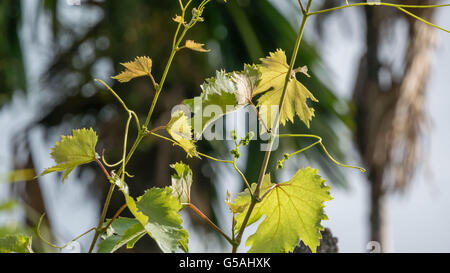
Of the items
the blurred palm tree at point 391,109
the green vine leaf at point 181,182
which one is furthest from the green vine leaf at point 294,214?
the blurred palm tree at point 391,109

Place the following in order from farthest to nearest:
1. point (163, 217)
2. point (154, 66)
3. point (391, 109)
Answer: point (391, 109) < point (154, 66) < point (163, 217)

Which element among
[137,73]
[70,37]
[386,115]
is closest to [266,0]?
[70,37]

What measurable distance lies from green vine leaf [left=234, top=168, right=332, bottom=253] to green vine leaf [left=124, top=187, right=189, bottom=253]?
0.03m

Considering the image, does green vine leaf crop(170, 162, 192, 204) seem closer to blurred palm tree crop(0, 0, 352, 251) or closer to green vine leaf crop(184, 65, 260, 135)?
green vine leaf crop(184, 65, 260, 135)

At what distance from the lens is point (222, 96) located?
18cm

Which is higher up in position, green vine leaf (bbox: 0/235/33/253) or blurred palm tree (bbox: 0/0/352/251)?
blurred palm tree (bbox: 0/0/352/251)

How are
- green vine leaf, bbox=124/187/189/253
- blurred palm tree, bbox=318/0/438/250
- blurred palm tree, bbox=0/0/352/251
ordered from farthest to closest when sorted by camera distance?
1. blurred palm tree, bbox=318/0/438/250
2. blurred palm tree, bbox=0/0/352/251
3. green vine leaf, bbox=124/187/189/253

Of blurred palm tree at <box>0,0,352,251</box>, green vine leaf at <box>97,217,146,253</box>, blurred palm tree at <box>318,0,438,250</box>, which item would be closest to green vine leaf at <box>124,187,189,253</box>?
green vine leaf at <box>97,217,146,253</box>

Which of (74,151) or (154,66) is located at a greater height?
(154,66)

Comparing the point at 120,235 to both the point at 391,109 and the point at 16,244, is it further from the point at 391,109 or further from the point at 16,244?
the point at 391,109

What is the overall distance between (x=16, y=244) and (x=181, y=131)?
76 millimetres

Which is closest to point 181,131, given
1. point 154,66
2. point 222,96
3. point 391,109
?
point 222,96

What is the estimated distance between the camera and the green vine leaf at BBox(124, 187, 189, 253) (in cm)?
16
